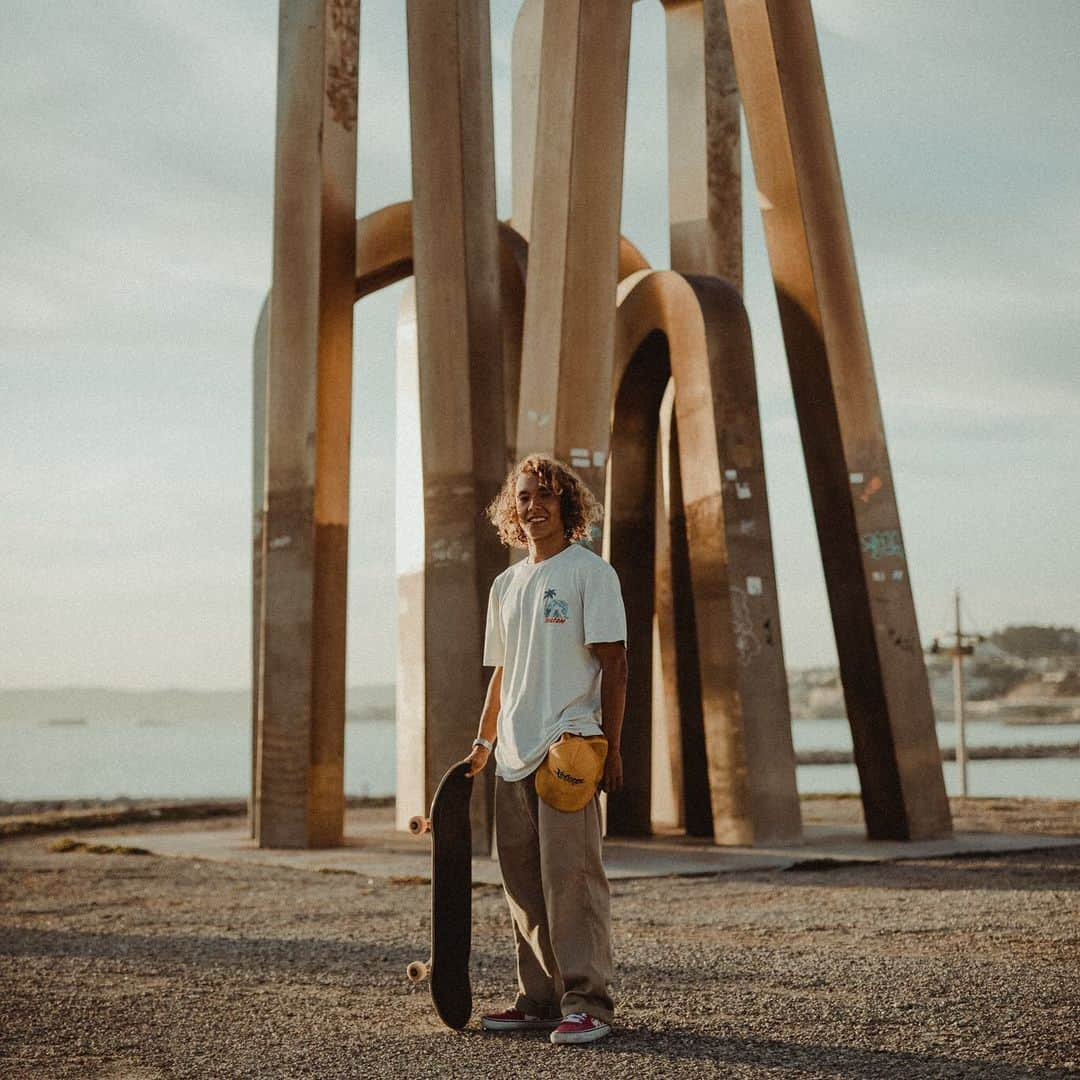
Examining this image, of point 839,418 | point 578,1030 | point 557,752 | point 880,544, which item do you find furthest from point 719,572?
point 578,1030

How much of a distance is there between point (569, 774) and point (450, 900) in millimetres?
632

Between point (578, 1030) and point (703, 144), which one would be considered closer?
point (578, 1030)

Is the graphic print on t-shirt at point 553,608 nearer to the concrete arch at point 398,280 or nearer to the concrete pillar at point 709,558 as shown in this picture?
the concrete pillar at point 709,558

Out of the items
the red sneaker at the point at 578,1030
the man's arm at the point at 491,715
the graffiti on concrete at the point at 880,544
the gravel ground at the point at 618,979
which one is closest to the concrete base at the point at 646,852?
the gravel ground at the point at 618,979

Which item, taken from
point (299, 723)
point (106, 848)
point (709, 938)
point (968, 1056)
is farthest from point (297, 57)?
point (968, 1056)

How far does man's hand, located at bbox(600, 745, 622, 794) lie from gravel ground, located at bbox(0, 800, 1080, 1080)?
76cm

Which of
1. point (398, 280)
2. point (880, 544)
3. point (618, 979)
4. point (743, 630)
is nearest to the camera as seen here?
point (618, 979)

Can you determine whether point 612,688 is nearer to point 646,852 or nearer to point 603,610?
point 603,610

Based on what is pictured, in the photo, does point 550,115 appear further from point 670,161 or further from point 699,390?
point 670,161

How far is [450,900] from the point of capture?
4.81m

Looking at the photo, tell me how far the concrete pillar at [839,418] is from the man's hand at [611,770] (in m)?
6.72

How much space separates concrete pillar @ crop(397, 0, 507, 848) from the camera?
1066 cm

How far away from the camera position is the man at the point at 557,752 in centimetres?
460

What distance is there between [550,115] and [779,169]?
2161 mm
